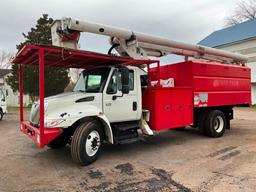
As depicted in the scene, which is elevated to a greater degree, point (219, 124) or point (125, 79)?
point (125, 79)

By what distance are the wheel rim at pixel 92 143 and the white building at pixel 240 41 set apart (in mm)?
24376

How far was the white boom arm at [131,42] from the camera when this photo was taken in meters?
6.53

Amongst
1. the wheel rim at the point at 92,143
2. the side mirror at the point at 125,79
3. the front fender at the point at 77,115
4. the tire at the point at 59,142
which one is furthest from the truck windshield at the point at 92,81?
the tire at the point at 59,142

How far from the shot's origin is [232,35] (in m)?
32.3

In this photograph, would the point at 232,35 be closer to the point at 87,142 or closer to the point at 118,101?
the point at 118,101

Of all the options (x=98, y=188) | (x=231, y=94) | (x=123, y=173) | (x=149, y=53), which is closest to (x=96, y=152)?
(x=123, y=173)

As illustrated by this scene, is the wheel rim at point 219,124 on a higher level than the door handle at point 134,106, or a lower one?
lower

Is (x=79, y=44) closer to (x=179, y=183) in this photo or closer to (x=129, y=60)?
(x=129, y=60)

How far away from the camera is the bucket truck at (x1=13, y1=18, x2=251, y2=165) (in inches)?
237

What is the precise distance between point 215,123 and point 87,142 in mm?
5181

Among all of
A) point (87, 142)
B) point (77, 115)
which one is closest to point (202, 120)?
point (87, 142)

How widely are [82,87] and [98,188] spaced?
3.17 meters

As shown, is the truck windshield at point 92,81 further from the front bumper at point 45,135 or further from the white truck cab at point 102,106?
the front bumper at point 45,135

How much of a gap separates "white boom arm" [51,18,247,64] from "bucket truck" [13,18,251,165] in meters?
0.02
